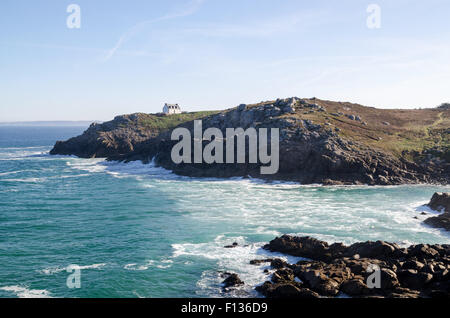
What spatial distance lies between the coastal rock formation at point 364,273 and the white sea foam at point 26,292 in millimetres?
17026

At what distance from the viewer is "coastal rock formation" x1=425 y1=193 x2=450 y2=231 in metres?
47.3

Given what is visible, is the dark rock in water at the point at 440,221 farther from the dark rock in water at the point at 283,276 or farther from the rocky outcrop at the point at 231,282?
the rocky outcrop at the point at 231,282

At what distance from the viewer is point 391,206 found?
192 feet

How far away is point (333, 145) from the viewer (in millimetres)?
87312

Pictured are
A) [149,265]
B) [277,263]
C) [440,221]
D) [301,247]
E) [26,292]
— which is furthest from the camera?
[440,221]

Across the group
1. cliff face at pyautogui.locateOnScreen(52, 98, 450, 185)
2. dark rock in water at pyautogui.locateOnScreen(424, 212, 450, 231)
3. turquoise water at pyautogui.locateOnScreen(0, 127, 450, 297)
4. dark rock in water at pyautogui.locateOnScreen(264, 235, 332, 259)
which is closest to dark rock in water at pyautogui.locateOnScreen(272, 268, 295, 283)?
turquoise water at pyautogui.locateOnScreen(0, 127, 450, 297)

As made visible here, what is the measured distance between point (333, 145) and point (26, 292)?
71235 mm

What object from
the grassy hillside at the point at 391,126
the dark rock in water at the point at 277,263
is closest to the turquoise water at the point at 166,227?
the dark rock in water at the point at 277,263

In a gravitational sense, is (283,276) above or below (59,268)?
above

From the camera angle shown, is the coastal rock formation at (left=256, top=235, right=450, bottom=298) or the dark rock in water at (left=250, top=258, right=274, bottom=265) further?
the dark rock in water at (left=250, top=258, right=274, bottom=265)

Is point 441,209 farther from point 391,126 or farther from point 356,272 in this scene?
point 391,126

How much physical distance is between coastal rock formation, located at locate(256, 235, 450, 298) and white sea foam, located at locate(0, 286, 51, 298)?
17.0 metres

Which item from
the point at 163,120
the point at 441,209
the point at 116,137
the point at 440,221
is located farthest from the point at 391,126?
the point at 163,120

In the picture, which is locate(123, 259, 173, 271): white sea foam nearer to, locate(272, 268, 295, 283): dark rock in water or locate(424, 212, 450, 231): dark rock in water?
locate(272, 268, 295, 283): dark rock in water
